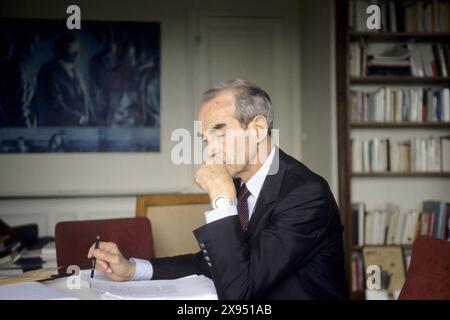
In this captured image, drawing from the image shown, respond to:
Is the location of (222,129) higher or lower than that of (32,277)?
higher

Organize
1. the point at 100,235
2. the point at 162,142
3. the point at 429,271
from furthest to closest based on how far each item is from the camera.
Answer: the point at 162,142 → the point at 100,235 → the point at 429,271

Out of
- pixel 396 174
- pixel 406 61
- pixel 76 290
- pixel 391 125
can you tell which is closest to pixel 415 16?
pixel 406 61

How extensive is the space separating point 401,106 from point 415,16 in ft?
2.00

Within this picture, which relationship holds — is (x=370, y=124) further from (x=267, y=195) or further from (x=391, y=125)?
(x=267, y=195)

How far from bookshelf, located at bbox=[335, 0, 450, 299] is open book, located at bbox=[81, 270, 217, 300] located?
215 centimetres

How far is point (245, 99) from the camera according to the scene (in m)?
1.16

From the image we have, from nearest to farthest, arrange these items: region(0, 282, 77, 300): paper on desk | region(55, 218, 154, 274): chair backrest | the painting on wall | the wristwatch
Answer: region(0, 282, 77, 300): paper on desk < the wristwatch < region(55, 218, 154, 274): chair backrest < the painting on wall

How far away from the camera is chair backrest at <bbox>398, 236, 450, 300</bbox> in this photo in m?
0.99

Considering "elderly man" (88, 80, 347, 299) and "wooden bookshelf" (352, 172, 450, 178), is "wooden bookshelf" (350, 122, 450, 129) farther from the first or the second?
"elderly man" (88, 80, 347, 299)

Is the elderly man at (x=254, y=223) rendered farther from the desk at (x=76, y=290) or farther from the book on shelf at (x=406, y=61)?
the book on shelf at (x=406, y=61)

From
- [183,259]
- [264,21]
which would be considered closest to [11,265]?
[183,259]

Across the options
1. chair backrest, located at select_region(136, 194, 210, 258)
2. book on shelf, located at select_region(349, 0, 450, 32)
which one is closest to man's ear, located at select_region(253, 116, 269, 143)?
chair backrest, located at select_region(136, 194, 210, 258)

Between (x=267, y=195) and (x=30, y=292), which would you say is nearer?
(x=30, y=292)

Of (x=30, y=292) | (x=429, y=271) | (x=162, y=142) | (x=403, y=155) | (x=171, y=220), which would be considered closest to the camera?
(x=30, y=292)
